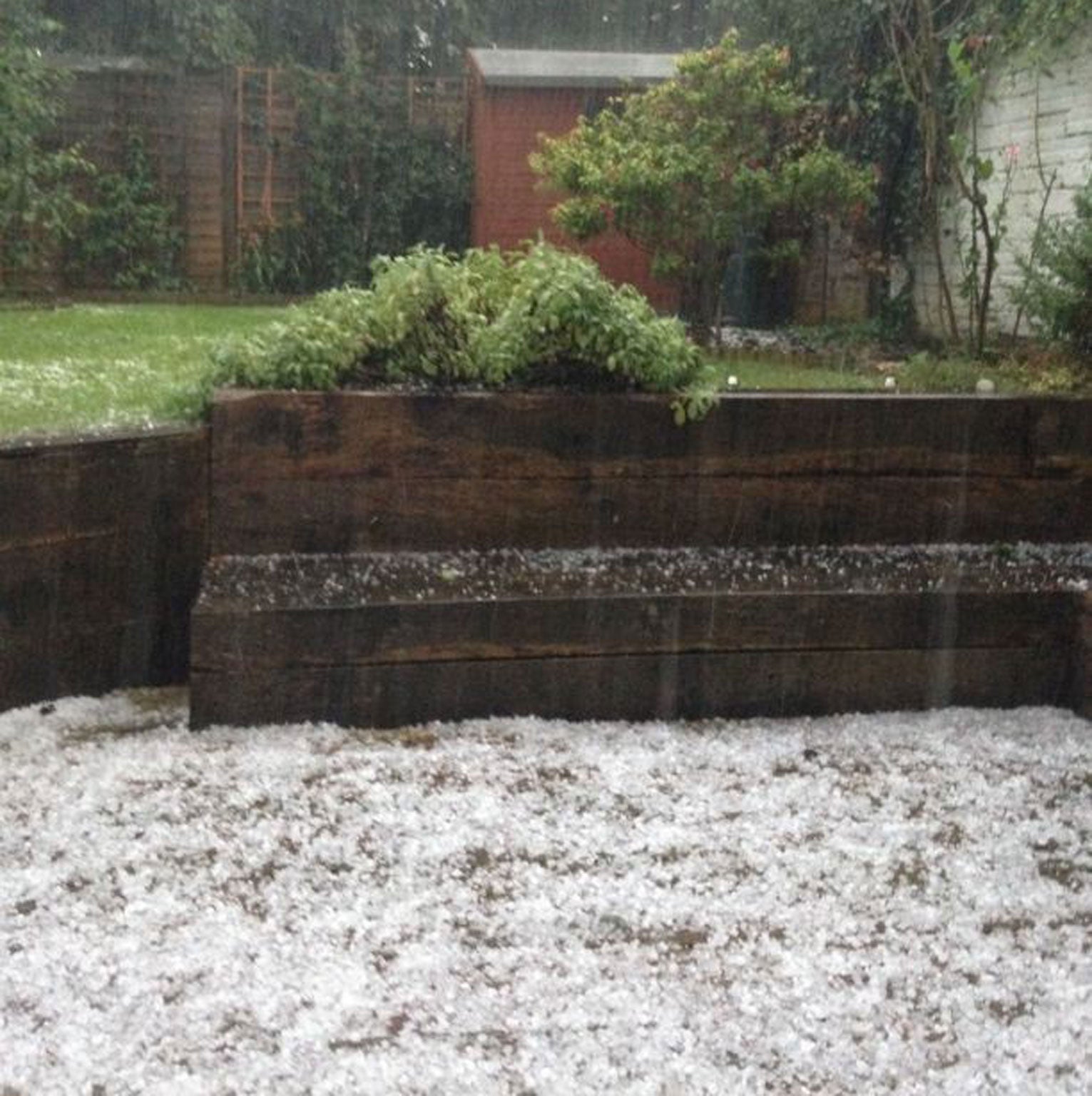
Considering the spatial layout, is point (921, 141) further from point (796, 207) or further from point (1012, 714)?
point (1012, 714)

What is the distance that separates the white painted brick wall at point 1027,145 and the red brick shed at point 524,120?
216 cm

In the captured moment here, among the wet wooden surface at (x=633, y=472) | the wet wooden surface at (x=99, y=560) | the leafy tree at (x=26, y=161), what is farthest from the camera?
the leafy tree at (x=26, y=161)

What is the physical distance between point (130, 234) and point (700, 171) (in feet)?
14.7

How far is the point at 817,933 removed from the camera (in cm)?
239

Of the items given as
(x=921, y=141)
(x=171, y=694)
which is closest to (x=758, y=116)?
(x=921, y=141)

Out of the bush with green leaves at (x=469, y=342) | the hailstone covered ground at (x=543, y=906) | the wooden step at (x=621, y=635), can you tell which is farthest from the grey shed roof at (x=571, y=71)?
the hailstone covered ground at (x=543, y=906)

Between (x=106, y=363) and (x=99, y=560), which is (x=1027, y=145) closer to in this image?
(x=106, y=363)

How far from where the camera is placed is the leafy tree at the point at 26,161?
778 cm

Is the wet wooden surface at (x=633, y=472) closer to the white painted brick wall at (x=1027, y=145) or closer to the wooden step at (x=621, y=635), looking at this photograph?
the wooden step at (x=621, y=635)

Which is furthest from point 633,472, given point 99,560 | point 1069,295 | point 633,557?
point 1069,295

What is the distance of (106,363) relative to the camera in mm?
4730

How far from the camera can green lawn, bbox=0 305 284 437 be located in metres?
3.60

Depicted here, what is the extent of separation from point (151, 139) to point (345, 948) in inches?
341

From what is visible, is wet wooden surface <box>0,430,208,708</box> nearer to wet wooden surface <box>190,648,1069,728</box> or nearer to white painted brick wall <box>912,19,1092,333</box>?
wet wooden surface <box>190,648,1069,728</box>
